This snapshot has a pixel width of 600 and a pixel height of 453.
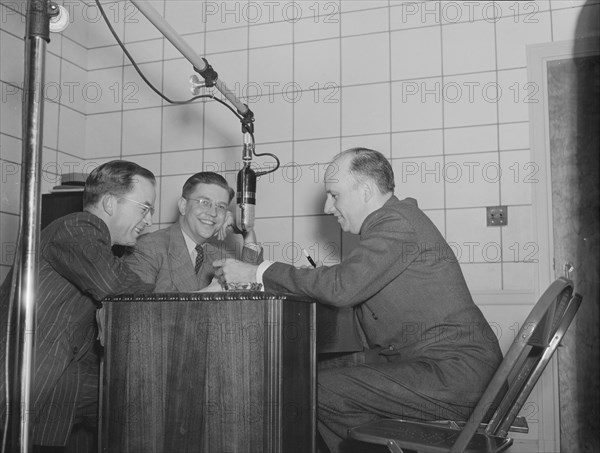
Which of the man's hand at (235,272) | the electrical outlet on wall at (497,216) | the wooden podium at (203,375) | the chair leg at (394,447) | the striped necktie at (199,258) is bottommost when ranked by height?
the chair leg at (394,447)

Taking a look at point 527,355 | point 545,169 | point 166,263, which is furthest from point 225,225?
point 527,355

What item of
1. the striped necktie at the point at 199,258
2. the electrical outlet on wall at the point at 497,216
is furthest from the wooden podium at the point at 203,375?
the electrical outlet on wall at the point at 497,216

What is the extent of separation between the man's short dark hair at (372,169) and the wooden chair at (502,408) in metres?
0.73

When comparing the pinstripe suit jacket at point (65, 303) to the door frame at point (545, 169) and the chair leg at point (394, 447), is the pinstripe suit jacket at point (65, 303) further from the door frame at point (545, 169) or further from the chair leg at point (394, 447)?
the door frame at point (545, 169)

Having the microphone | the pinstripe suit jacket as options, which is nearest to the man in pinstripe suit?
the pinstripe suit jacket

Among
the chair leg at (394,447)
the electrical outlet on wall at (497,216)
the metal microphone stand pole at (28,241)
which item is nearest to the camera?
the metal microphone stand pole at (28,241)

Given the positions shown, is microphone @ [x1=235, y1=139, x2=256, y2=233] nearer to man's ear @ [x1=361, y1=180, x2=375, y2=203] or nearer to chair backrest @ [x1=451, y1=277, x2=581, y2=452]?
man's ear @ [x1=361, y1=180, x2=375, y2=203]

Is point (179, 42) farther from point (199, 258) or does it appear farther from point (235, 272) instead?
point (199, 258)

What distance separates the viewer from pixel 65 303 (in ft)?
6.69

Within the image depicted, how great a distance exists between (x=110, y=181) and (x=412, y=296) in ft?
3.45

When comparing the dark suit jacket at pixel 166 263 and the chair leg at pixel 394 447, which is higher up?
the dark suit jacket at pixel 166 263

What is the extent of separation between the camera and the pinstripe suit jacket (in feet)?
6.26

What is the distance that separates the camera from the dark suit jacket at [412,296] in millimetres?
1906

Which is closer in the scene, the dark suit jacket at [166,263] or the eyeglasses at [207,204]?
the dark suit jacket at [166,263]
